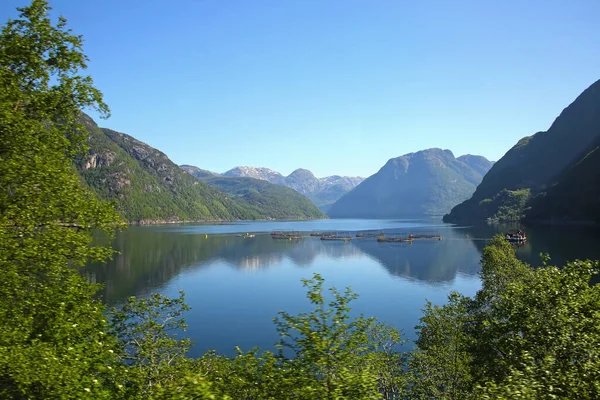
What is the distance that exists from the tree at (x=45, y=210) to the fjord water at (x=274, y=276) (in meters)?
38.8

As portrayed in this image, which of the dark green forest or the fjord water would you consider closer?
the dark green forest

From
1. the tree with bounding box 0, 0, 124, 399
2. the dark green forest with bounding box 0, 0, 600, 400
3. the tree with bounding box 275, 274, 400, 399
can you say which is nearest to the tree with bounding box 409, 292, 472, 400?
the dark green forest with bounding box 0, 0, 600, 400

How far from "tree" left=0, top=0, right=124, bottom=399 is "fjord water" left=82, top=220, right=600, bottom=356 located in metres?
38.8

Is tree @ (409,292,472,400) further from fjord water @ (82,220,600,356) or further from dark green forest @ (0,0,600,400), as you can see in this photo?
fjord water @ (82,220,600,356)

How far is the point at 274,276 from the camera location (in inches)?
4719

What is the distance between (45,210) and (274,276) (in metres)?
105

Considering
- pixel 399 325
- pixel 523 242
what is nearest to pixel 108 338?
pixel 399 325

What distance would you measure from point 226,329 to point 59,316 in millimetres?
52095

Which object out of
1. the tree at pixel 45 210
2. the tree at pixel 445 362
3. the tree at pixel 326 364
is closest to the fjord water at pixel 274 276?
the tree at pixel 445 362

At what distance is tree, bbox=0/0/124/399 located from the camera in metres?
15.5

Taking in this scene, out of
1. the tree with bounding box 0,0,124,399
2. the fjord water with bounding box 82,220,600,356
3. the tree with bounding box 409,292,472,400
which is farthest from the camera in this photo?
the fjord water with bounding box 82,220,600,356

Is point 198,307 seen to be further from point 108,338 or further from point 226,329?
point 108,338

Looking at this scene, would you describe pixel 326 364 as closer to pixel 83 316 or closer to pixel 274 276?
pixel 83 316

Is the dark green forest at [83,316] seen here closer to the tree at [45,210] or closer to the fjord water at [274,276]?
the tree at [45,210]
